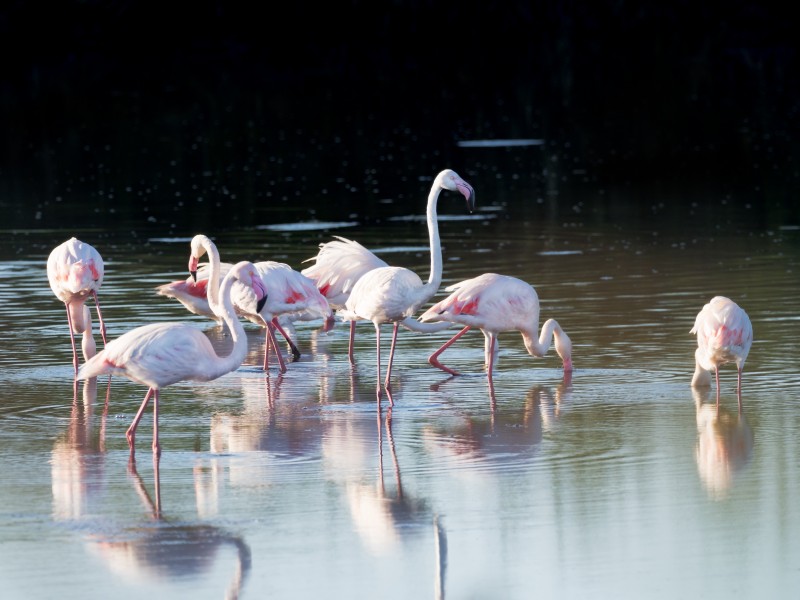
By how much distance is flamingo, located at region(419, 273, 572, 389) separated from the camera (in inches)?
366

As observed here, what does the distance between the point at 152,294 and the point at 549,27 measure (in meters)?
43.6

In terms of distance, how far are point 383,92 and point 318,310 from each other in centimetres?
2725

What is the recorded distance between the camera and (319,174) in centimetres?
2231

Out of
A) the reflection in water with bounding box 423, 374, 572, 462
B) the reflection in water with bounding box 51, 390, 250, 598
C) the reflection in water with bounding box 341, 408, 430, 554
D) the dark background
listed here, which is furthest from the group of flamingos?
the dark background

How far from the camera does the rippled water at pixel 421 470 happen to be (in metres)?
5.66

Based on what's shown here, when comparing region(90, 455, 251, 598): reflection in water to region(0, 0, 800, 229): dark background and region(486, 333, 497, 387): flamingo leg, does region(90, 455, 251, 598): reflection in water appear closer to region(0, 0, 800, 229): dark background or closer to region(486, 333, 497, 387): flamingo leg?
region(486, 333, 497, 387): flamingo leg

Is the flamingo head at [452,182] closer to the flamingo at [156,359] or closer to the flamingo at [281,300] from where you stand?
the flamingo at [281,300]

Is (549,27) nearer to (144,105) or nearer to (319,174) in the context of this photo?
(144,105)

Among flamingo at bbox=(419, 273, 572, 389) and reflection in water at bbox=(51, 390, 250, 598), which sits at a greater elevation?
flamingo at bbox=(419, 273, 572, 389)

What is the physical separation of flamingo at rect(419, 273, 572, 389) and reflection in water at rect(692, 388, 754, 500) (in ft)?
3.88

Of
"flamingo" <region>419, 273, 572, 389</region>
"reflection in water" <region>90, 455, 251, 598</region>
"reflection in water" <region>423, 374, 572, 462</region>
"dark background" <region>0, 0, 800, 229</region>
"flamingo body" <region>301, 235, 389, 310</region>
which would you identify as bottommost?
"reflection in water" <region>90, 455, 251, 598</region>

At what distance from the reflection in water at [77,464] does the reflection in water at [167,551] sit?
15.2 inches

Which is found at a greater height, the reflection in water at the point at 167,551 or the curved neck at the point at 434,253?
the curved neck at the point at 434,253

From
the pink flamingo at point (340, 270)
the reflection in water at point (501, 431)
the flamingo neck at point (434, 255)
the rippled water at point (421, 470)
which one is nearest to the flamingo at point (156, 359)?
the rippled water at point (421, 470)
